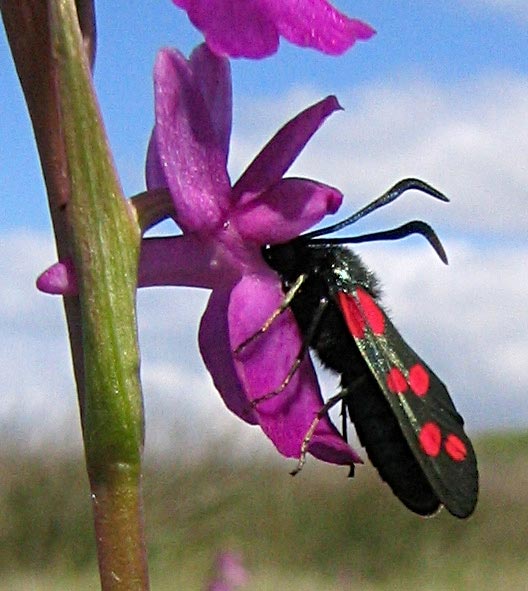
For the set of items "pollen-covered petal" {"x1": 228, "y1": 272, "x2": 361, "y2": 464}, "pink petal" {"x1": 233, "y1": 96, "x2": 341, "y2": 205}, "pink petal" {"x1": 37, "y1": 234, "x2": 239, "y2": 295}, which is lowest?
"pollen-covered petal" {"x1": 228, "y1": 272, "x2": 361, "y2": 464}

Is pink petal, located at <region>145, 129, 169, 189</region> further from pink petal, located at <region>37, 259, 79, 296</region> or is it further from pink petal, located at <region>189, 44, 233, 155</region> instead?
pink petal, located at <region>37, 259, 79, 296</region>

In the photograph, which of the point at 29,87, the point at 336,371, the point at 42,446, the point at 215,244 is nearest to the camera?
the point at 29,87

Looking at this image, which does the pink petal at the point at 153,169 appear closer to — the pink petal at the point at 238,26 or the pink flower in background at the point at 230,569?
the pink petal at the point at 238,26

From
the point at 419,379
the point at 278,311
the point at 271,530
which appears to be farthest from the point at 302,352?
the point at 271,530

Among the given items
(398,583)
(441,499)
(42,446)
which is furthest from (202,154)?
(398,583)

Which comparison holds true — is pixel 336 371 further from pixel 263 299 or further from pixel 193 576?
pixel 193 576

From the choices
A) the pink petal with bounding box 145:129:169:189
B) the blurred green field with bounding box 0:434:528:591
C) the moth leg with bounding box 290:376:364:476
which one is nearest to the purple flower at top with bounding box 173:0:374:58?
the pink petal with bounding box 145:129:169:189
